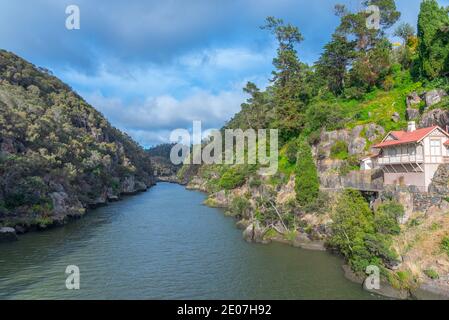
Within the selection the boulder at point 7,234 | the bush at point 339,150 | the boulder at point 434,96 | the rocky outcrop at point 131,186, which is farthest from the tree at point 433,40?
the rocky outcrop at point 131,186

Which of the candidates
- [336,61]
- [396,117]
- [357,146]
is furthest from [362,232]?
[336,61]

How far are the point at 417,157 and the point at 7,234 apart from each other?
176ft

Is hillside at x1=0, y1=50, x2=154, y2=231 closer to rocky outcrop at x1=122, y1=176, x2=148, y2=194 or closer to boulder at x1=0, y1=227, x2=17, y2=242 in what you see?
rocky outcrop at x1=122, y1=176, x2=148, y2=194

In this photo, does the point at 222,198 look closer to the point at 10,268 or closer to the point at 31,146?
the point at 31,146

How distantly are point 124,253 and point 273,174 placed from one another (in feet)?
106

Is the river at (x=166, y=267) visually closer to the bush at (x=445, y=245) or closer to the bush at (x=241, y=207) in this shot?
the bush at (x=241, y=207)

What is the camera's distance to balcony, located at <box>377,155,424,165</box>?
36.6 metres

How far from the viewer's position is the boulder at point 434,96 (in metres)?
47.5

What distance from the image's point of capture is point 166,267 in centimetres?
3719

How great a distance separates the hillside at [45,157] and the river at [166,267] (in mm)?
7563

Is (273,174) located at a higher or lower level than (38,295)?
higher

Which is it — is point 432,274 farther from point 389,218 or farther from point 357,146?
point 357,146

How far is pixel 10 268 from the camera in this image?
37.0 meters
